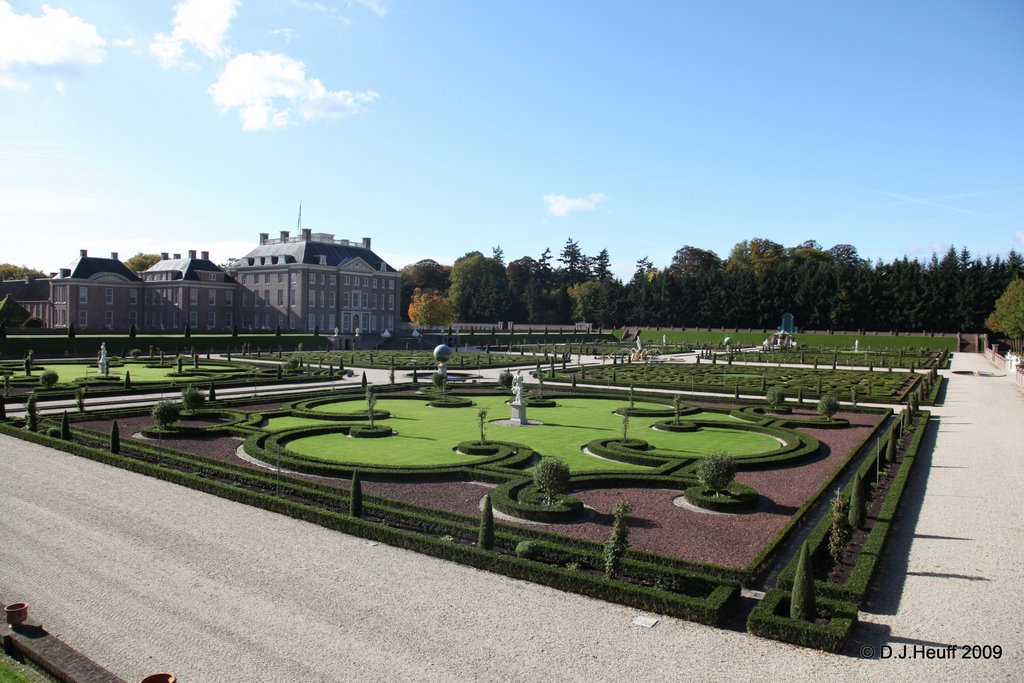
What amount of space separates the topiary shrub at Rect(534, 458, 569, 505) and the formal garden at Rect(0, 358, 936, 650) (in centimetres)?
4

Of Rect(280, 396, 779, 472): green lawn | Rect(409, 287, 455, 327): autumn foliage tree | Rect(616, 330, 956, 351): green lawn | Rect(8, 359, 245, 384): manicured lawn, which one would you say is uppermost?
Rect(409, 287, 455, 327): autumn foliage tree

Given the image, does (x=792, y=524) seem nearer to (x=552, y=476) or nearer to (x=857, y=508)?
(x=857, y=508)

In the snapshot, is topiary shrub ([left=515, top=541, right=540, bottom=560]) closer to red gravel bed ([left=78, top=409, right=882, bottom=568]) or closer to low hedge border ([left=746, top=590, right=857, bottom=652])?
red gravel bed ([left=78, top=409, right=882, bottom=568])

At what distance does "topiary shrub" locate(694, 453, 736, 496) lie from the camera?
45.6 feet

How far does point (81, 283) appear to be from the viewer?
7362 cm

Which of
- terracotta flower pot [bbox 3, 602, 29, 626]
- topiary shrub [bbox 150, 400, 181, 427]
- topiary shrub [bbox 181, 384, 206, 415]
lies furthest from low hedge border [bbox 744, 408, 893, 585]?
topiary shrub [bbox 181, 384, 206, 415]

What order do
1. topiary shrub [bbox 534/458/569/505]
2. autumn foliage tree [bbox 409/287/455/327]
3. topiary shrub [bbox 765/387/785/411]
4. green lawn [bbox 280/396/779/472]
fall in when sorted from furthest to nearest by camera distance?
autumn foliage tree [bbox 409/287/455/327]
topiary shrub [bbox 765/387/785/411]
green lawn [bbox 280/396/779/472]
topiary shrub [bbox 534/458/569/505]

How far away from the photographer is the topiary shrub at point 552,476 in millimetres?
13378

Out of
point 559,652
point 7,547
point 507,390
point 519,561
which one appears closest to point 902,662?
point 559,652

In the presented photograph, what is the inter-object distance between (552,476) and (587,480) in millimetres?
2860

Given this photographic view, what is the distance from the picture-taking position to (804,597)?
360 inches

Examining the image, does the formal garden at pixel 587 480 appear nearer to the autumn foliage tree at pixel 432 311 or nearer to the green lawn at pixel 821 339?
the green lawn at pixel 821 339

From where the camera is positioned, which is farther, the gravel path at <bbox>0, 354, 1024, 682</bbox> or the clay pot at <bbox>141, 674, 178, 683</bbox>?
the gravel path at <bbox>0, 354, 1024, 682</bbox>

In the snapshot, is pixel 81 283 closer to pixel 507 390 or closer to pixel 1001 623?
pixel 507 390
